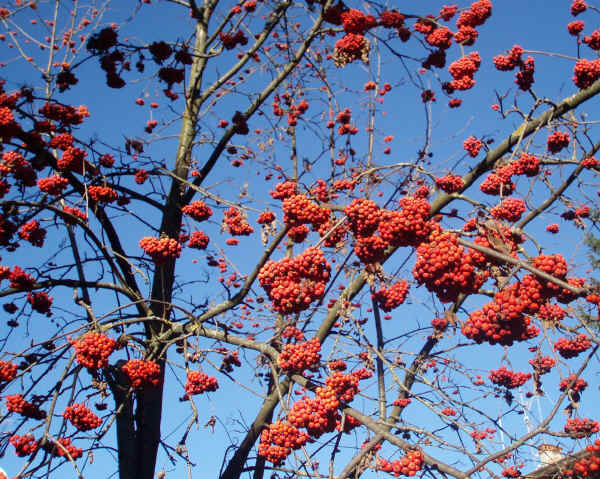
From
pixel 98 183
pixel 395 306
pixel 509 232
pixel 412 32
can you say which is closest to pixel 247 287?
pixel 395 306

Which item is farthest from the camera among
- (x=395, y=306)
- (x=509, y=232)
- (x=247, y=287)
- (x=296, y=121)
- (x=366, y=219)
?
(x=296, y=121)

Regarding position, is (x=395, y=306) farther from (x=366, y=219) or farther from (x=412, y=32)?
(x=412, y=32)

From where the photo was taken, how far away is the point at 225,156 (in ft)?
23.3

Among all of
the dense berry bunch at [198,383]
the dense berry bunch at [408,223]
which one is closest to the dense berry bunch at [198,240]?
the dense berry bunch at [198,383]

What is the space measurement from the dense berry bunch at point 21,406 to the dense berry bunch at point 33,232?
6.15 feet

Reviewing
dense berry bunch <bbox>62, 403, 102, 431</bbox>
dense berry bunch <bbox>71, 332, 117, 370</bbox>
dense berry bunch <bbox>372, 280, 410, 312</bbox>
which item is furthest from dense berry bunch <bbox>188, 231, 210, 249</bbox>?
dense berry bunch <bbox>372, 280, 410, 312</bbox>

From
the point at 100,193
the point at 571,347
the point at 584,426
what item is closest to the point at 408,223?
the point at 584,426

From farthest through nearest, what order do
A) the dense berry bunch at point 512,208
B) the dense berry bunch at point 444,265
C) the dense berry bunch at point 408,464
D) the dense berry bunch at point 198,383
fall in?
the dense berry bunch at point 198,383
the dense berry bunch at point 512,208
the dense berry bunch at point 408,464
the dense berry bunch at point 444,265

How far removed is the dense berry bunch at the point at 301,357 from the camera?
3.89m

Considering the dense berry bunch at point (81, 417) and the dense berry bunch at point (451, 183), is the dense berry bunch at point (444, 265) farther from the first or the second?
the dense berry bunch at point (81, 417)

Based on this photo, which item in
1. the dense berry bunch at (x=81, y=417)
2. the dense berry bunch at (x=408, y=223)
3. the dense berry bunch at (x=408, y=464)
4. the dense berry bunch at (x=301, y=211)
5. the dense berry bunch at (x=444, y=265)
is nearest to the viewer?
the dense berry bunch at (x=444, y=265)

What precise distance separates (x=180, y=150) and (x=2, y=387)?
3628 mm

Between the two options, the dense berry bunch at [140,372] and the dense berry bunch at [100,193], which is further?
the dense berry bunch at [100,193]

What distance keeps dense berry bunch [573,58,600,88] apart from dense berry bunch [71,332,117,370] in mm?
5077
